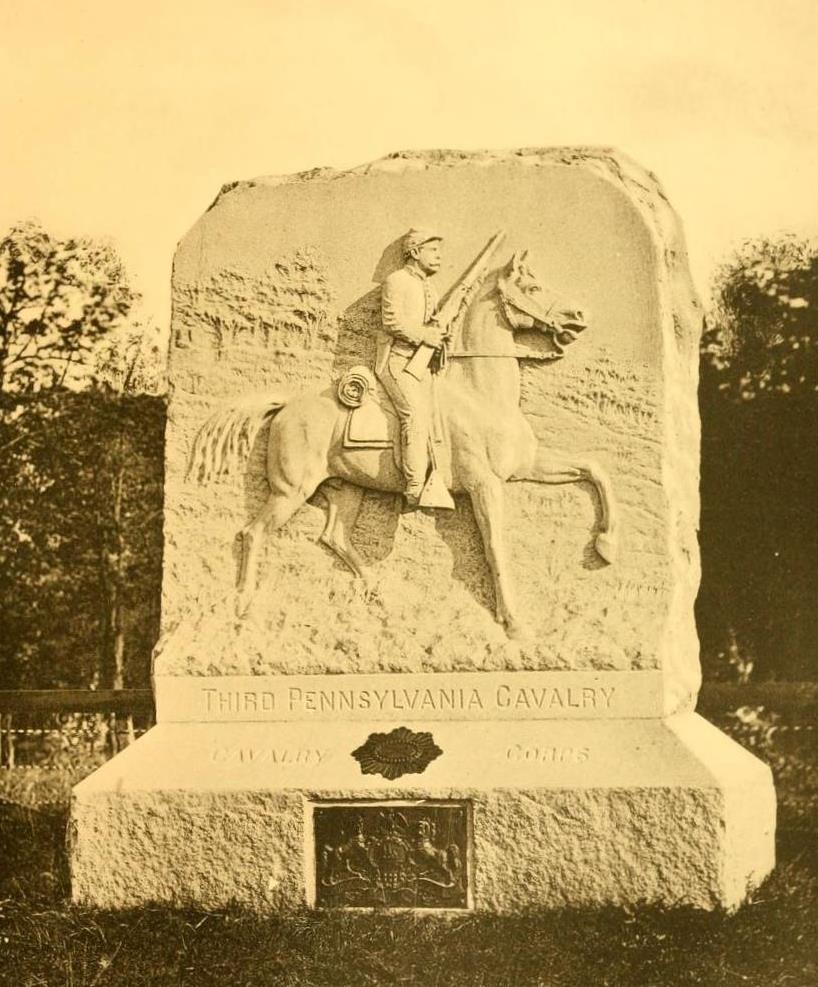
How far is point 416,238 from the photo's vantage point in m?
10.4

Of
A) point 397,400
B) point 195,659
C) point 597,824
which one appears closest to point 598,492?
point 397,400

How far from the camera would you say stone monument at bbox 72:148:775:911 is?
384 inches

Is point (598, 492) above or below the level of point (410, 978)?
above

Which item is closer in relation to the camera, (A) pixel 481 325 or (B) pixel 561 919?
(B) pixel 561 919

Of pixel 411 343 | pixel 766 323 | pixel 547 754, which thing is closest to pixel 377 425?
pixel 411 343

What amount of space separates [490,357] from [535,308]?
0.40 meters

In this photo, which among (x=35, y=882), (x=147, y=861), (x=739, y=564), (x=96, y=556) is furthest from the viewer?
(x=96, y=556)

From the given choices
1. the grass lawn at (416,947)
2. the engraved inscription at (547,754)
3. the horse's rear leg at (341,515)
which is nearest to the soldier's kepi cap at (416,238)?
the horse's rear leg at (341,515)

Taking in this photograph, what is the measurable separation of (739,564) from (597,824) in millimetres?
7545

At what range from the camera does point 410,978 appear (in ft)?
29.7

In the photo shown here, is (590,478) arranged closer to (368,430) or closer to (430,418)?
(430,418)

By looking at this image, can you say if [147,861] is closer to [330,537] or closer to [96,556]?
[330,537]

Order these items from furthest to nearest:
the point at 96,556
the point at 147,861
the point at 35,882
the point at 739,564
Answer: the point at 96,556
the point at 739,564
the point at 35,882
the point at 147,861

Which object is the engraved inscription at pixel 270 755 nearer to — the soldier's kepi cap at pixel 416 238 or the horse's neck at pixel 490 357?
the horse's neck at pixel 490 357
